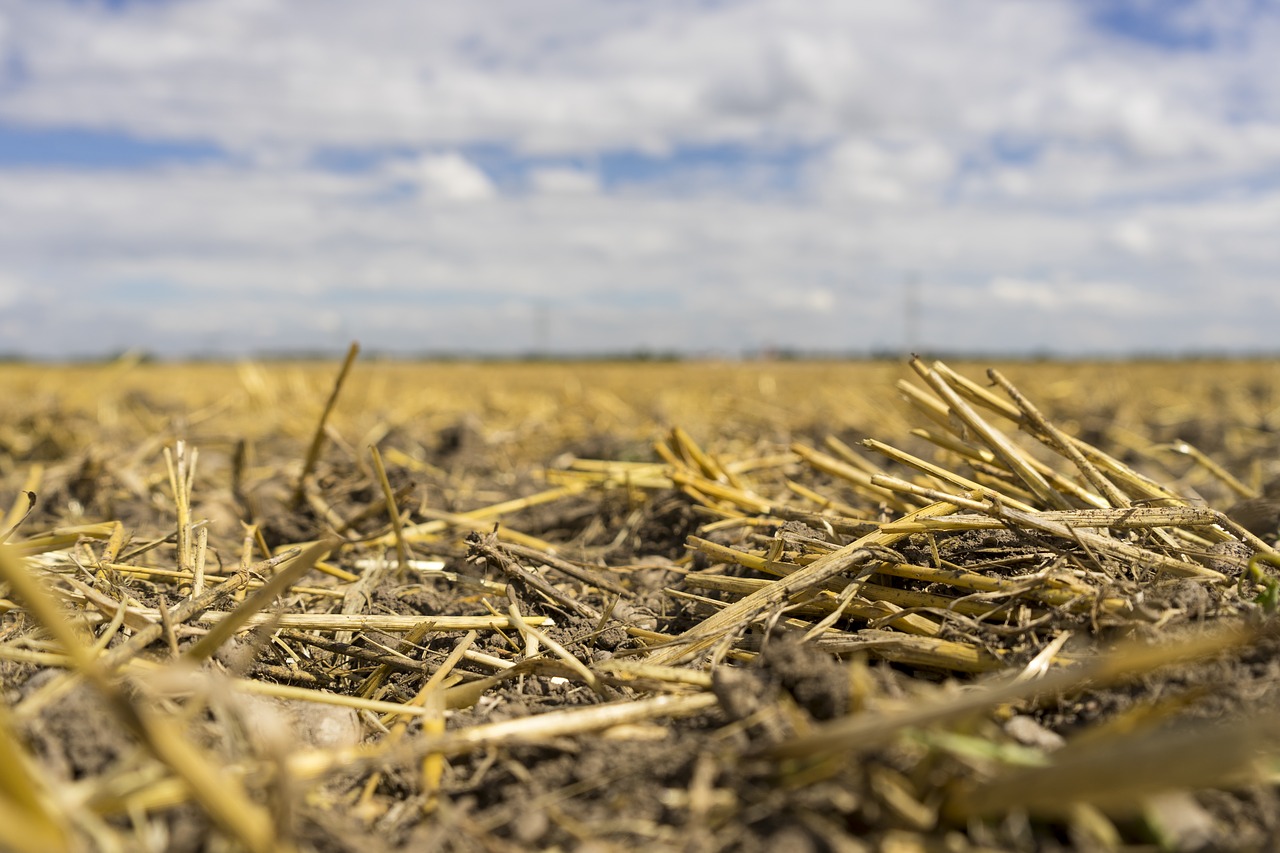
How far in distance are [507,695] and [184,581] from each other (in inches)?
49.2

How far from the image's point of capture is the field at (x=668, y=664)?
59.3 inches

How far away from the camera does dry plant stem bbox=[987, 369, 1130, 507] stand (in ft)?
Answer: 9.45

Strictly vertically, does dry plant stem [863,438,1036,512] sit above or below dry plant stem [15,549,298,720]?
above

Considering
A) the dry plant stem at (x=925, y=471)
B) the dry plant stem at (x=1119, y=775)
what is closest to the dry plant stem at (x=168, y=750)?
the dry plant stem at (x=1119, y=775)

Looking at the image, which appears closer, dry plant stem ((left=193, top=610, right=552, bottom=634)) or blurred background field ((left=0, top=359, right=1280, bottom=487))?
dry plant stem ((left=193, top=610, right=552, bottom=634))

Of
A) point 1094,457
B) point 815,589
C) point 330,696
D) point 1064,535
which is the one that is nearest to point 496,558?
point 330,696

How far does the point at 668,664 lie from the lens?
2398 mm

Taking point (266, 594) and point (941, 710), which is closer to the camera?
point (941, 710)

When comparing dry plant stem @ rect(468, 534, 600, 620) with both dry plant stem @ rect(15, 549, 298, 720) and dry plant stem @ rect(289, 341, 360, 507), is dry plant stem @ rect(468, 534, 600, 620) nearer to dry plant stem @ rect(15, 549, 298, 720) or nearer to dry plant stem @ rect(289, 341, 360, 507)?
dry plant stem @ rect(15, 549, 298, 720)

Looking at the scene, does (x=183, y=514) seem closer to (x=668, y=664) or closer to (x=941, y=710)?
(x=668, y=664)

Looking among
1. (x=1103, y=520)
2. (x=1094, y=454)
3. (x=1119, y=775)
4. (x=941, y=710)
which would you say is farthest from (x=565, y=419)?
(x=1119, y=775)

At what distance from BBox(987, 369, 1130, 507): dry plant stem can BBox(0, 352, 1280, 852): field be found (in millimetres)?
15

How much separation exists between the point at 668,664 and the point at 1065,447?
157 cm

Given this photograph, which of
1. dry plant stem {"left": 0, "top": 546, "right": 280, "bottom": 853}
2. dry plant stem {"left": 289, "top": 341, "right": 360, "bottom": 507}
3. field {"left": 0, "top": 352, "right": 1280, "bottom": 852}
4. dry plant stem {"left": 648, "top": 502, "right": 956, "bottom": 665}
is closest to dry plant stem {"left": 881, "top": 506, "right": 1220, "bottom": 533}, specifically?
field {"left": 0, "top": 352, "right": 1280, "bottom": 852}
